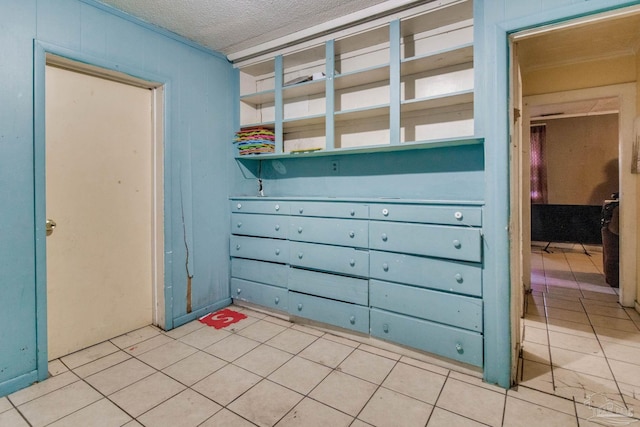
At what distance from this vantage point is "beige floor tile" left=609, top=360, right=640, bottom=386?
2.02 metres

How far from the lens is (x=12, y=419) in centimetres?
170

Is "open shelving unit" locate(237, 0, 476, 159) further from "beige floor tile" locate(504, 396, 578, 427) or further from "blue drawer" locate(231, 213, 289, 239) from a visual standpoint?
"beige floor tile" locate(504, 396, 578, 427)

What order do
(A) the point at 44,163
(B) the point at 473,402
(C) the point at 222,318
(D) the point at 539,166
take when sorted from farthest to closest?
(D) the point at 539,166 < (C) the point at 222,318 < (A) the point at 44,163 < (B) the point at 473,402

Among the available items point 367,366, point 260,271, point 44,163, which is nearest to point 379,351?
point 367,366

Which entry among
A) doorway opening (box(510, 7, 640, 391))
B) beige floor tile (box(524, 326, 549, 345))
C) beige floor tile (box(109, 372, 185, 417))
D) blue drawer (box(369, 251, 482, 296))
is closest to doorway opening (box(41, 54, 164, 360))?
beige floor tile (box(109, 372, 185, 417))

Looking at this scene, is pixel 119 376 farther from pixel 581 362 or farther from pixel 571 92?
pixel 571 92

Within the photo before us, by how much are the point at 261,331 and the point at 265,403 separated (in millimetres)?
955

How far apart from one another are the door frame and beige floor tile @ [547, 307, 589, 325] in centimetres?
363

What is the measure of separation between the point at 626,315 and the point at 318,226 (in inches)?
122

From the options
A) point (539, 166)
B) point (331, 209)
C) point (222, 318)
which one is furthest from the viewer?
point (539, 166)

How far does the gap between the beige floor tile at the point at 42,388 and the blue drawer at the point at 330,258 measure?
172 centimetres

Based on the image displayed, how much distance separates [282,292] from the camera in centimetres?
294

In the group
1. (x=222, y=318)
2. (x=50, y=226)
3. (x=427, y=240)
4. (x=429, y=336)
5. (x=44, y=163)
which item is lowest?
(x=222, y=318)

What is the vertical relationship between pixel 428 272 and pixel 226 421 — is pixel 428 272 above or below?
above
